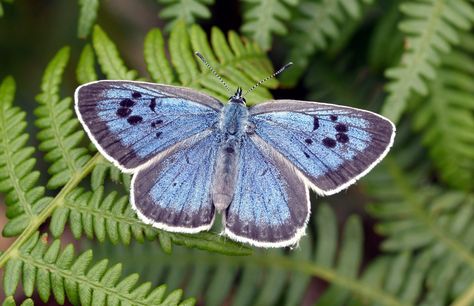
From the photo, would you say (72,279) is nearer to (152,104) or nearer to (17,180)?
(17,180)

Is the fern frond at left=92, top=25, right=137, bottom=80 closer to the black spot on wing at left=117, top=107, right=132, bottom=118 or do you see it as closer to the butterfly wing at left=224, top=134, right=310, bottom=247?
the black spot on wing at left=117, top=107, right=132, bottom=118

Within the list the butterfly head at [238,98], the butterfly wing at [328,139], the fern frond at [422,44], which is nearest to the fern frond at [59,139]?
the butterfly head at [238,98]

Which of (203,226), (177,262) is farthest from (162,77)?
(177,262)

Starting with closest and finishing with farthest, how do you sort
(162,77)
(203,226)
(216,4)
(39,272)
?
(203,226) < (39,272) < (162,77) < (216,4)

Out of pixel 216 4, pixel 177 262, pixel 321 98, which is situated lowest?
pixel 177 262

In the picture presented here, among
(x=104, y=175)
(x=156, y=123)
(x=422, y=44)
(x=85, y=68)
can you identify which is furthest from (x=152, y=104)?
(x=422, y=44)

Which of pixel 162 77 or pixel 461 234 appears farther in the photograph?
pixel 461 234

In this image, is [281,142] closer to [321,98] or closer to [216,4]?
[321,98]
